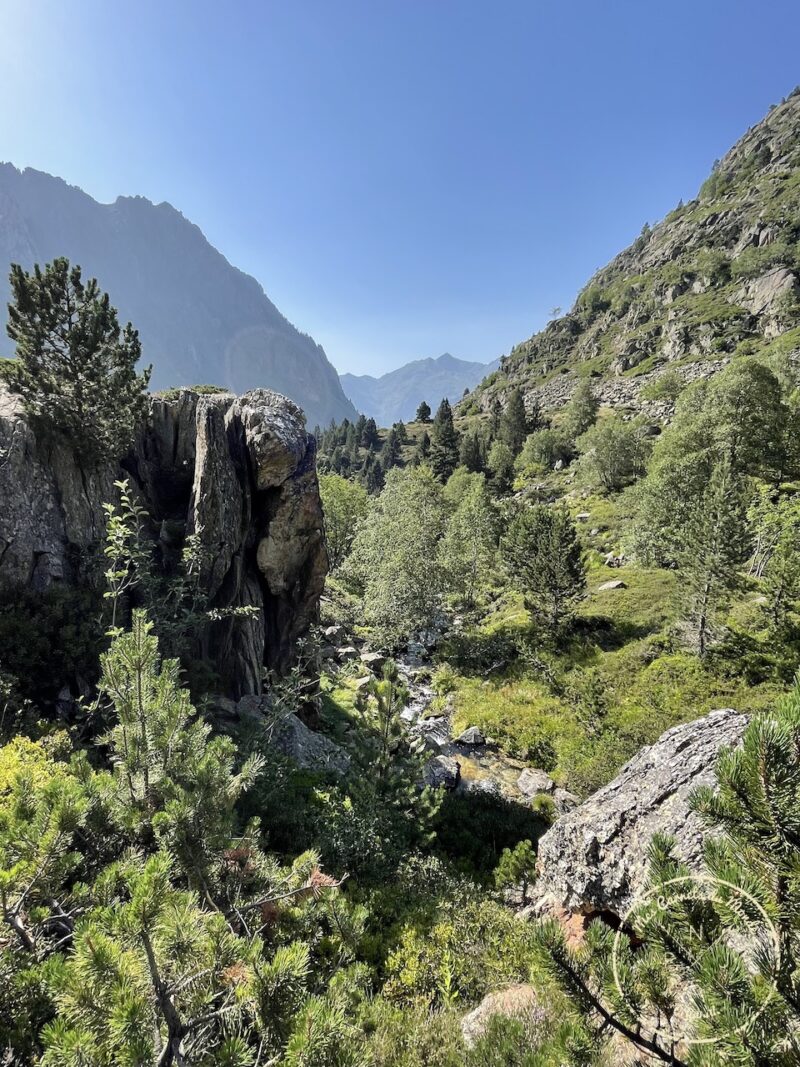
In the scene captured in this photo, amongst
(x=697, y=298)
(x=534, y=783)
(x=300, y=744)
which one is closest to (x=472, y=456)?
(x=534, y=783)

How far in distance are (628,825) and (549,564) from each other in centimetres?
2062

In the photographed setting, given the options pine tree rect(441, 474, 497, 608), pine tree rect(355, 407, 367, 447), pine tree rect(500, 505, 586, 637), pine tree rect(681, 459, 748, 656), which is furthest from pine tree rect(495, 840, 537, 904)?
pine tree rect(355, 407, 367, 447)

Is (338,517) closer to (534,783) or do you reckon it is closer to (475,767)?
(475,767)

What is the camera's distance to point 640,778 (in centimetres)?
894

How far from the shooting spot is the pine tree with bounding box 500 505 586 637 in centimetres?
2744

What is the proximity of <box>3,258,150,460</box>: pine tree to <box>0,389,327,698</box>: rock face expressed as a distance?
0.71 metres

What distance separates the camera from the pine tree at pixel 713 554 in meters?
21.1

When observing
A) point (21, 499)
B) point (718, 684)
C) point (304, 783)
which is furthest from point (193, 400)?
point (718, 684)

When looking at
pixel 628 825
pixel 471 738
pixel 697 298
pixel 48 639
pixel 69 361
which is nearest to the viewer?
pixel 628 825

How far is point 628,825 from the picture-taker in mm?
8195

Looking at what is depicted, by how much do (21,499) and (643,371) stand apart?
395 feet

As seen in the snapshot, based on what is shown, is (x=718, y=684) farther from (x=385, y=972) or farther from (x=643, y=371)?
(x=643, y=371)

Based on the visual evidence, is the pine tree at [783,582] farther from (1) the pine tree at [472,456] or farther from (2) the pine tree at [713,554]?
(1) the pine tree at [472,456]

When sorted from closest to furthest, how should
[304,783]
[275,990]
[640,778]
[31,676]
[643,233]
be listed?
[275,990]
[640,778]
[31,676]
[304,783]
[643,233]
